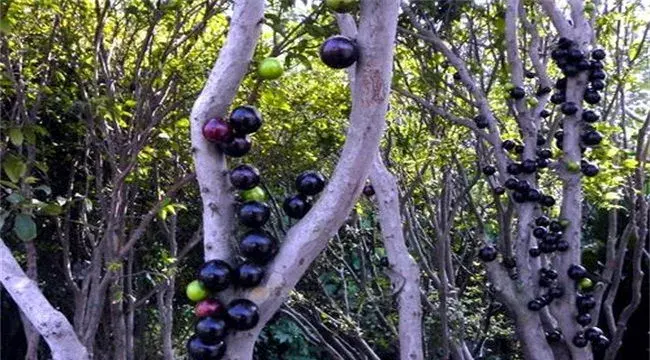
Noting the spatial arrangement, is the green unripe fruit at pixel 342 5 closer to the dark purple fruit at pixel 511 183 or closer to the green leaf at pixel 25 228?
the green leaf at pixel 25 228

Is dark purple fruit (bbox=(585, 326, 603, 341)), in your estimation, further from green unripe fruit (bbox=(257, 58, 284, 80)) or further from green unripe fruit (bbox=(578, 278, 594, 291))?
green unripe fruit (bbox=(257, 58, 284, 80))

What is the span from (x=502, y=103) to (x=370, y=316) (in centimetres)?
188

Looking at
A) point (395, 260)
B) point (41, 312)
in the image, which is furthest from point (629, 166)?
point (41, 312)

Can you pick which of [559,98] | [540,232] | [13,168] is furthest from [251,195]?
[559,98]

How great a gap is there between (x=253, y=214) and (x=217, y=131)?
214mm

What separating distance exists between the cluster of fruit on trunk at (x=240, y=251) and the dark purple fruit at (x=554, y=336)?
7.17 ft

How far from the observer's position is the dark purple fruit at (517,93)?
349cm

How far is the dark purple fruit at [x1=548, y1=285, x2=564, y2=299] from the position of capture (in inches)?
133

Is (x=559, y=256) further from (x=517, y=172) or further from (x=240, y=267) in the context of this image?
(x=240, y=267)

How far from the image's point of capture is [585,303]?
3.39 m

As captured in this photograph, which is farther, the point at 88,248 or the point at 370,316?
the point at 370,316

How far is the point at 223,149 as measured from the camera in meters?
1.71

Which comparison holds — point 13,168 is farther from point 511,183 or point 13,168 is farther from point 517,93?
point 517,93

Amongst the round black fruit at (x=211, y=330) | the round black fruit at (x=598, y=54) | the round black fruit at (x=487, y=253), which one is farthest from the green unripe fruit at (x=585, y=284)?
the round black fruit at (x=211, y=330)
